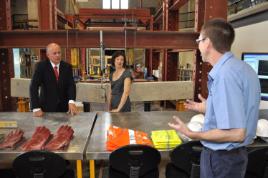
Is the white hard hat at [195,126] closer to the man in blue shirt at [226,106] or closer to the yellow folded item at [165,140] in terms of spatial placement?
the yellow folded item at [165,140]

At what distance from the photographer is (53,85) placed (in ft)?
10.3

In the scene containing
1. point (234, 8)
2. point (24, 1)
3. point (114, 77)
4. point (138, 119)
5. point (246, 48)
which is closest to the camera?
point (138, 119)

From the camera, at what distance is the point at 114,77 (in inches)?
132

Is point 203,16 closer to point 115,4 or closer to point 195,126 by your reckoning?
point 195,126

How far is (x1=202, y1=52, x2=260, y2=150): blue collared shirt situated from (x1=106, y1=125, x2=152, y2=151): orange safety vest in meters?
0.75

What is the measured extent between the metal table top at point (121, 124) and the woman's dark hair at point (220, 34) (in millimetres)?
970

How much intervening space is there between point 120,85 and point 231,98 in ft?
7.05

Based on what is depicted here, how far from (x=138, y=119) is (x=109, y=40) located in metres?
1.33

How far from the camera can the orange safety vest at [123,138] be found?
1.94 m

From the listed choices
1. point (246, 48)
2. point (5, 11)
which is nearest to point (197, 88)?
point (246, 48)

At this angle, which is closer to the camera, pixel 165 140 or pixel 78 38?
pixel 165 140

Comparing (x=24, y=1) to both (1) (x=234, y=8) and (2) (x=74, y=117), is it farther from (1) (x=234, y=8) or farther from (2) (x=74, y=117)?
(2) (x=74, y=117)

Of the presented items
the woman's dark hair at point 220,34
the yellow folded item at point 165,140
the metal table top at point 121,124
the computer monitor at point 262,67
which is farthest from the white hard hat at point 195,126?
the computer monitor at point 262,67

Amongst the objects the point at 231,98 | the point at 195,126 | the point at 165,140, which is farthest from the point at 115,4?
the point at 231,98
